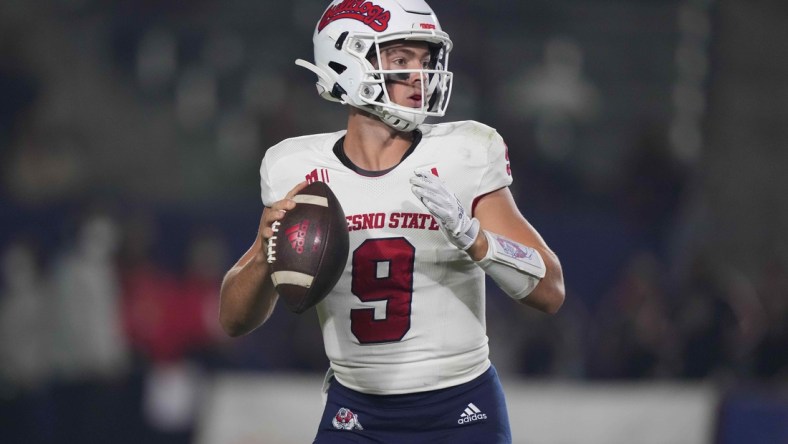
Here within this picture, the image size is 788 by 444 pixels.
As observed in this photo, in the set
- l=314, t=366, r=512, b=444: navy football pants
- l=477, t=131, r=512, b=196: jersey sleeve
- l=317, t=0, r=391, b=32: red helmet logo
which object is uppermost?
l=317, t=0, r=391, b=32: red helmet logo

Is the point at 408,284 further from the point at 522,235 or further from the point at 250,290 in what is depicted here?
the point at 250,290

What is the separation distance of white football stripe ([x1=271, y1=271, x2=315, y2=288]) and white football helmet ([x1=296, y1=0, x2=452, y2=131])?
55cm

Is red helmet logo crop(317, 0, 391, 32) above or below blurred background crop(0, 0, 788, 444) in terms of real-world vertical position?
above

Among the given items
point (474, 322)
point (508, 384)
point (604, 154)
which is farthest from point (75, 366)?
point (474, 322)

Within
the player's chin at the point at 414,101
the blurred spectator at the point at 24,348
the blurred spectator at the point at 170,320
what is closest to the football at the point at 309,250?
the player's chin at the point at 414,101

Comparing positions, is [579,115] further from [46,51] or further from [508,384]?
[46,51]

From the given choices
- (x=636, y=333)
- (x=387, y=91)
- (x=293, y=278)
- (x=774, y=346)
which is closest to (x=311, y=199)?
(x=293, y=278)

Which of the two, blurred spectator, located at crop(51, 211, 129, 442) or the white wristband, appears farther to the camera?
blurred spectator, located at crop(51, 211, 129, 442)

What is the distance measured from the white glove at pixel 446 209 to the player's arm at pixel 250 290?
350 mm

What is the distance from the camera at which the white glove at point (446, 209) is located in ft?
9.18

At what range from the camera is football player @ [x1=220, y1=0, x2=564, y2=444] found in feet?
9.96

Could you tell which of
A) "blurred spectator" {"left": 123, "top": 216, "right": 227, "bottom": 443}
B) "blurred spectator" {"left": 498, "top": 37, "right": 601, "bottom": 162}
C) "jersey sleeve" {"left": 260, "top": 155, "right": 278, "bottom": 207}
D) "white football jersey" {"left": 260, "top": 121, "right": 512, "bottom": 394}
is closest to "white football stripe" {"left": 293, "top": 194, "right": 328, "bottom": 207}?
"white football jersey" {"left": 260, "top": 121, "right": 512, "bottom": 394}

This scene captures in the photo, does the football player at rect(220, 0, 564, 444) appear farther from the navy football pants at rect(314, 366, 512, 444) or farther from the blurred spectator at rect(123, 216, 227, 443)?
the blurred spectator at rect(123, 216, 227, 443)

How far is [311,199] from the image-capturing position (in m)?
2.94
